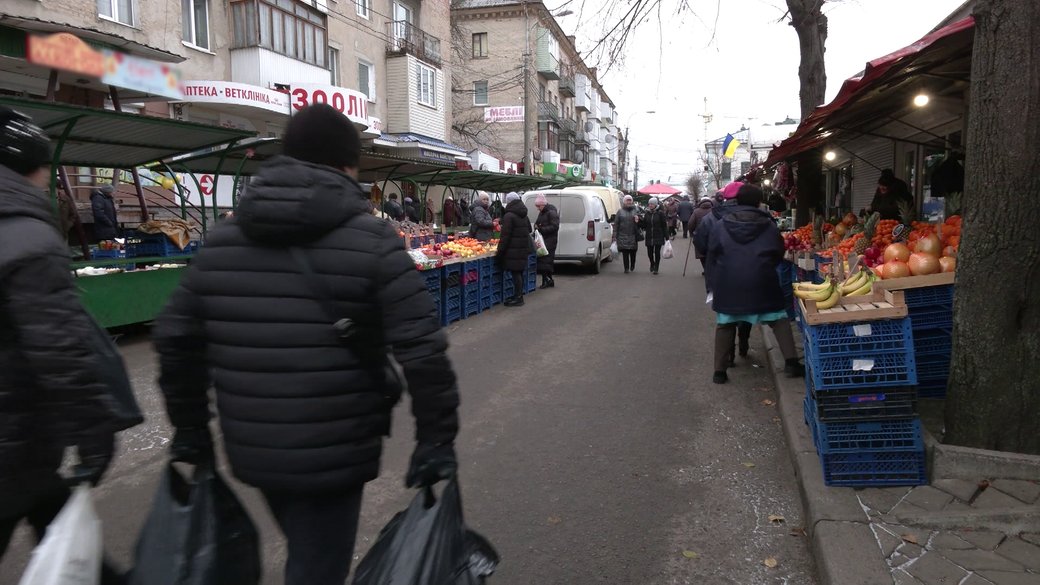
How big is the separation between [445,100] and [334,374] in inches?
1179

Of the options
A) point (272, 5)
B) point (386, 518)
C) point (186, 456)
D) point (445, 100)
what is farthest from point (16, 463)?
point (445, 100)

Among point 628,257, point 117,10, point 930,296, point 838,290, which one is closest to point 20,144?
point 838,290

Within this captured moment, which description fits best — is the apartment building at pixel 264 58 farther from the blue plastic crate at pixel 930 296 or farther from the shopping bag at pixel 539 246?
the blue plastic crate at pixel 930 296

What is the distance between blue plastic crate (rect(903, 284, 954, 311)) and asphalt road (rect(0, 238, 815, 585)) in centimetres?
134

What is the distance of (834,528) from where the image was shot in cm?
341

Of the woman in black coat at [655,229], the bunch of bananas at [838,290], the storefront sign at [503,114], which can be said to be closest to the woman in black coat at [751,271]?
the bunch of bananas at [838,290]

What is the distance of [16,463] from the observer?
7.16 feet

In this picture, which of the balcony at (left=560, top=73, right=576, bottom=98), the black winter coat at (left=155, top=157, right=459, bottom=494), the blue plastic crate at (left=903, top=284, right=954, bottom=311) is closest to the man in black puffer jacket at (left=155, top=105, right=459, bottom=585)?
the black winter coat at (left=155, top=157, right=459, bottom=494)

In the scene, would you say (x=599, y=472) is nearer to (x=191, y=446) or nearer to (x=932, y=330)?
(x=932, y=330)

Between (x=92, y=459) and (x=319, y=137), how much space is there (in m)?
1.22

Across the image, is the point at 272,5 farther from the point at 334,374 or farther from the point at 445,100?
the point at 334,374

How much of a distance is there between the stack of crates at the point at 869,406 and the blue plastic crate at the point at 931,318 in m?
1.20

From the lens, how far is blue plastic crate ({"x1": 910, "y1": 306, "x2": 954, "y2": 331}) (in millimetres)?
4859

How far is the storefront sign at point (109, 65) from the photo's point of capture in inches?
222
